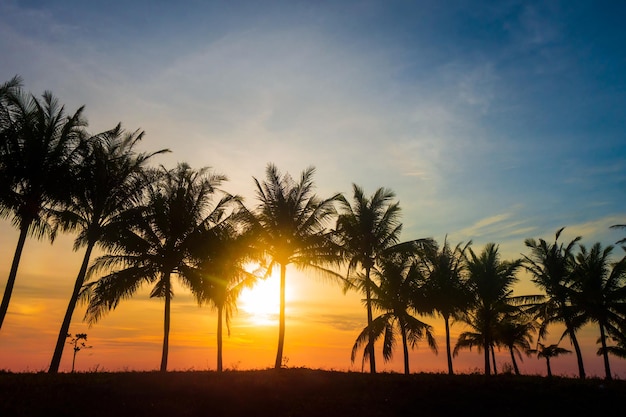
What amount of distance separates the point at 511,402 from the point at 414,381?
183 inches

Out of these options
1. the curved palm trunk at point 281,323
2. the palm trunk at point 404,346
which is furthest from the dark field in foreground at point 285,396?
the palm trunk at point 404,346

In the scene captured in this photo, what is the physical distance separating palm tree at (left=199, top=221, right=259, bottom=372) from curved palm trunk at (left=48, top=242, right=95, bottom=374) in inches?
253

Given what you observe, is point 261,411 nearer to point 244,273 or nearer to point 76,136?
point 244,273

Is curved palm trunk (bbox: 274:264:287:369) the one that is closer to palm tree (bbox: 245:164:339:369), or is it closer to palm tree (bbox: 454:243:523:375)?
palm tree (bbox: 245:164:339:369)

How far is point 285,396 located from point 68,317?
520 inches

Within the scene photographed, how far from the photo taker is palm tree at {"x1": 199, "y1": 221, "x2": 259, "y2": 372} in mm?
26438

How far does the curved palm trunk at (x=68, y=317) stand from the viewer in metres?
22.0

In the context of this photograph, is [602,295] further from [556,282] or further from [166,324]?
[166,324]

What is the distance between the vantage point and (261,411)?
652 inches

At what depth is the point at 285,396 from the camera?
18.3 meters

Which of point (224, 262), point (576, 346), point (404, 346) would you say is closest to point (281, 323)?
point (224, 262)

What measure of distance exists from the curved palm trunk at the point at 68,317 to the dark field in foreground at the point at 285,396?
254 centimetres

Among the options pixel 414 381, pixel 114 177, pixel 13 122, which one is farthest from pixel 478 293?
pixel 13 122

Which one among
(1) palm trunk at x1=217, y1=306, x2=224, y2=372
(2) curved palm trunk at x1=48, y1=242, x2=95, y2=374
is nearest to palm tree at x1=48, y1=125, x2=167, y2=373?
(2) curved palm trunk at x1=48, y1=242, x2=95, y2=374
